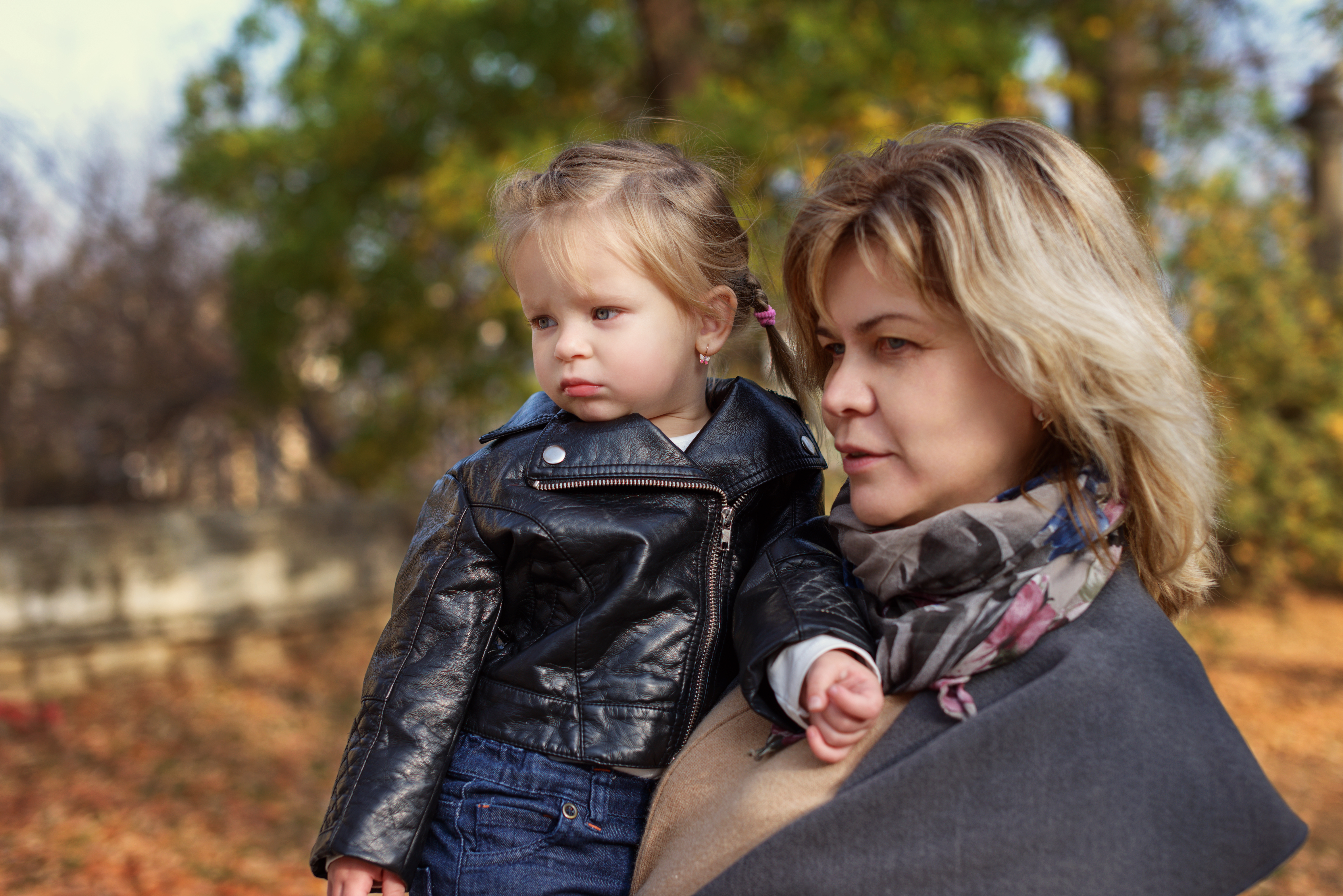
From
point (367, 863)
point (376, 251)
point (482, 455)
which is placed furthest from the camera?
point (376, 251)

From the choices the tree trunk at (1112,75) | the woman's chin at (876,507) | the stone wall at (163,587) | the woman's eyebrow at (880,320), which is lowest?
the stone wall at (163,587)

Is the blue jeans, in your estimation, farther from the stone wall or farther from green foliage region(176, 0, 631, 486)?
the stone wall

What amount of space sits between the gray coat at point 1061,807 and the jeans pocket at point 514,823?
16.8 inches

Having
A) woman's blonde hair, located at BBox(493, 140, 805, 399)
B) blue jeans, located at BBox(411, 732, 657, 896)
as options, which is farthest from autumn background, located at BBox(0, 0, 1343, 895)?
blue jeans, located at BBox(411, 732, 657, 896)

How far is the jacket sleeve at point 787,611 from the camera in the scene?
1543mm

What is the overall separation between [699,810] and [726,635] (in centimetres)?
35

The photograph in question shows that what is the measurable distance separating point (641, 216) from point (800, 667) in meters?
0.86

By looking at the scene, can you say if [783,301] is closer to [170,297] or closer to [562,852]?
[562,852]

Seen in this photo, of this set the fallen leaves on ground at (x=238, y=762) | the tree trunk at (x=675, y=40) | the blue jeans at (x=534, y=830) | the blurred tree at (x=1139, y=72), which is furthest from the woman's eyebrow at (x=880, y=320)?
the blurred tree at (x=1139, y=72)

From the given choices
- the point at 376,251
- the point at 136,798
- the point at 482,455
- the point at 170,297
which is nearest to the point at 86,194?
the point at 170,297

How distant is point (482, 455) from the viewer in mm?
1921

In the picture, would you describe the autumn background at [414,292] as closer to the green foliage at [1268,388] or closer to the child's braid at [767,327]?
the green foliage at [1268,388]

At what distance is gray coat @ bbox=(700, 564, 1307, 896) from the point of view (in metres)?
1.31

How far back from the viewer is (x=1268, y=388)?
838cm
